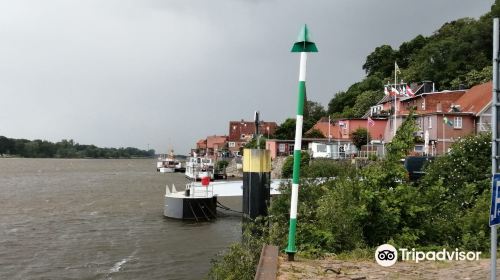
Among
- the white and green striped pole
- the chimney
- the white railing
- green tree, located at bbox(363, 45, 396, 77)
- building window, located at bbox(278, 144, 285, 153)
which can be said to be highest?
green tree, located at bbox(363, 45, 396, 77)

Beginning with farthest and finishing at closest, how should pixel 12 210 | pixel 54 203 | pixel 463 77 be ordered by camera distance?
pixel 463 77
pixel 54 203
pixel 12 210

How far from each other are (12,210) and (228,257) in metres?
35.7

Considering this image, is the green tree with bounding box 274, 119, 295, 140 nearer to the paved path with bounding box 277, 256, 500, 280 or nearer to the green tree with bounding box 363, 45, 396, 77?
the green tree with bounding box 363, 45, 396, 77

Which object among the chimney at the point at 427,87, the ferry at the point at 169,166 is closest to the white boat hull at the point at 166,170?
the ferry at the point at 169,166

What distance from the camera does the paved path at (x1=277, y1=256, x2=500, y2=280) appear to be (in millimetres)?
8000

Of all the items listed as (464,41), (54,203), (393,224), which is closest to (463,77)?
(464,41)

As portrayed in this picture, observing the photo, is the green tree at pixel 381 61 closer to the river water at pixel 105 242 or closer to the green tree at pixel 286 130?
the green tree at pixel 286 130

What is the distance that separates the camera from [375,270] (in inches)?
337

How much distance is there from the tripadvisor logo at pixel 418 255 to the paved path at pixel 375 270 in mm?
303

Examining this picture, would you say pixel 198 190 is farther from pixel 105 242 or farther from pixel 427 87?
pixel 427 87

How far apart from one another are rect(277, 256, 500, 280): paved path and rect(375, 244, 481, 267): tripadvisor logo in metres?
0.30

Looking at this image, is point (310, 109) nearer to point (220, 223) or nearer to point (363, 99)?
point (363, 99)

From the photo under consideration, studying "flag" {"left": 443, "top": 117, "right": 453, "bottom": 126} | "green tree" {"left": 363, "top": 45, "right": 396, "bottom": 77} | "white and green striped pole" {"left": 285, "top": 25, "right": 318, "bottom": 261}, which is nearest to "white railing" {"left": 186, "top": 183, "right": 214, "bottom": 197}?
"flag" {"left": 443, "top": 117, "right": 453, "bottom": 126}

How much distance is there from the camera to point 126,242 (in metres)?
26.3
